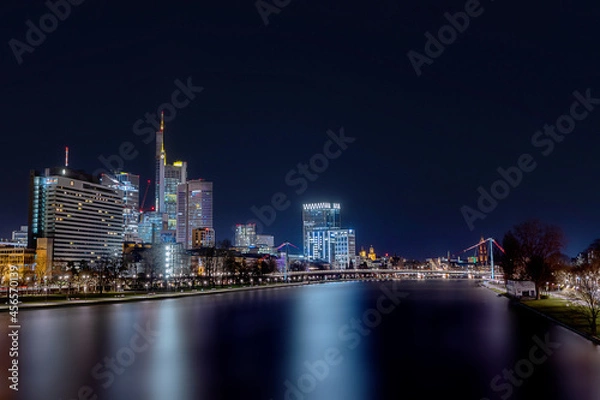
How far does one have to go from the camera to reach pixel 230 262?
10312 centimetres

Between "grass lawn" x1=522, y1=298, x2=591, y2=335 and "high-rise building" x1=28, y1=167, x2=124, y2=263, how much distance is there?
365 ft

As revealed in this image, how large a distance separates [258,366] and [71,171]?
445ft

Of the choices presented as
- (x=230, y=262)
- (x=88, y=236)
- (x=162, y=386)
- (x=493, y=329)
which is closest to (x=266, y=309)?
(x=493, y=329)

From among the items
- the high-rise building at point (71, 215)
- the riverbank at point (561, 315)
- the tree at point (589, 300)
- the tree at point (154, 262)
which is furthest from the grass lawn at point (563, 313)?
the high-rise building at point (71, 215)

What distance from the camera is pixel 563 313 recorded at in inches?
1470

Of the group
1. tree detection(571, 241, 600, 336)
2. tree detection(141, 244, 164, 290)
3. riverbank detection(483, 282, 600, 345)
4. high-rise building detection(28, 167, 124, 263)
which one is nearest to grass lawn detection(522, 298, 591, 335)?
riverbank detection(483, 282, 600, 345)

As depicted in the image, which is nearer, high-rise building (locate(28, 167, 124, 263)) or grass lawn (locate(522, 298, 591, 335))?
grass lawn (locate(522, 298, 591, 335))

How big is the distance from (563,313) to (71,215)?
420 ft

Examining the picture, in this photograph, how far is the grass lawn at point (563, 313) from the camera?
1191 inches

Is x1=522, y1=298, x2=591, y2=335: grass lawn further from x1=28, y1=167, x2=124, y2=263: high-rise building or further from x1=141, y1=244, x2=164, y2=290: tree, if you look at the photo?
x1=28, y1=167, x2=124, y2=263: high-rise building

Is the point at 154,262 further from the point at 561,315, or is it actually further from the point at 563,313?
the point at 561,315

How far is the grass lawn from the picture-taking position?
99.3ft

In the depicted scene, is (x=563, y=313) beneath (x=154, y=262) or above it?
beneath

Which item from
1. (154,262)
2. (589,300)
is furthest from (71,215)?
(589,300)
